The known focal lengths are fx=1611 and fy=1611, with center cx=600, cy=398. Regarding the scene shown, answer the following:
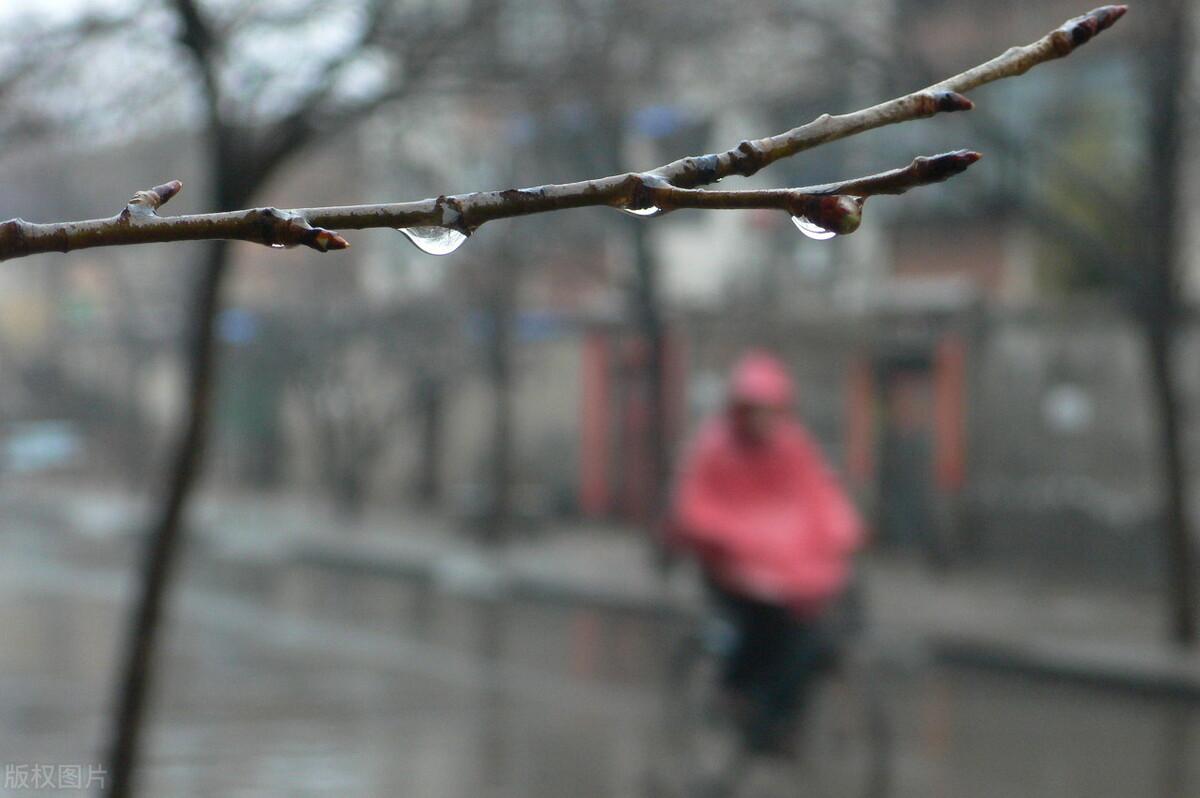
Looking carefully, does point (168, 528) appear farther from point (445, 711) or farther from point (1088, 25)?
point (1088, 25)

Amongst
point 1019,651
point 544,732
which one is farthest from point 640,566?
point 544,732

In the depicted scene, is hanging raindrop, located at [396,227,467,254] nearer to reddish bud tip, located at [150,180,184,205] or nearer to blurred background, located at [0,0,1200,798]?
reddish bud tip, located at [150,180,184,205]

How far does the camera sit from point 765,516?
23.2 feet

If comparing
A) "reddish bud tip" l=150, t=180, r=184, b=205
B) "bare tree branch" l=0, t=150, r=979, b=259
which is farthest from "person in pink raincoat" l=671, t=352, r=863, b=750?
"bare tree branch" l=0, t=150, r=979, b=259

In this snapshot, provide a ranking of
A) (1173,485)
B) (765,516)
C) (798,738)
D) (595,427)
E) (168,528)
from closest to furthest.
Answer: (168,528) < (798,738) < (765,516) < (1173,485) < (595,427)

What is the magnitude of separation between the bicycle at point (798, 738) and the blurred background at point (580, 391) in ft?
1.96

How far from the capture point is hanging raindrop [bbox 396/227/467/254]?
1734 millimetres

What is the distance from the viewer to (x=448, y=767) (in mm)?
8062

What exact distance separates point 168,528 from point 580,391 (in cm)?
1701

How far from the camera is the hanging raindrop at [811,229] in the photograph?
1.67m

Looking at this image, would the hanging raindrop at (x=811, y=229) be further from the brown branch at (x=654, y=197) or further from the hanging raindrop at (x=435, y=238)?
the hanging raindrop at (x=435, y=238)

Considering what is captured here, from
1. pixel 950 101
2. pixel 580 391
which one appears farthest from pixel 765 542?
pixel 580 391

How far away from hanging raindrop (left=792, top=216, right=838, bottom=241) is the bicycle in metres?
5.38

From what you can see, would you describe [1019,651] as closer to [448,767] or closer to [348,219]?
[448,767]
